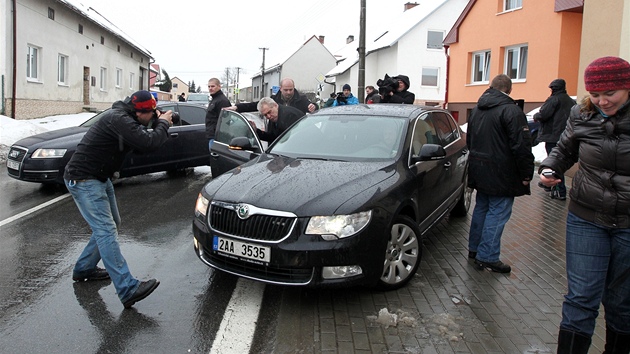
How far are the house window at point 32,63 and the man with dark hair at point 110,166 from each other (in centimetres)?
1767

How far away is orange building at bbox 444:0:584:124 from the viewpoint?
690 inches

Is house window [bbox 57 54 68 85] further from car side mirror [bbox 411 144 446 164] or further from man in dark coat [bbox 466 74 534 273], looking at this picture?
man in dark coat [bbox 466 74 534 273]

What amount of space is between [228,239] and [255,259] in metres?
0.30

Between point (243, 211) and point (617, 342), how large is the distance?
2614 mm

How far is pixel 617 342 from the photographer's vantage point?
9.83 feet

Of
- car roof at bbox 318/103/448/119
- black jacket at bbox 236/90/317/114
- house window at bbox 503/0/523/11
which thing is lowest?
car roof at bbox 318/103/448/119

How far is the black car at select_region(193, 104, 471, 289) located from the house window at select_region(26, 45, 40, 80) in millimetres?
17214

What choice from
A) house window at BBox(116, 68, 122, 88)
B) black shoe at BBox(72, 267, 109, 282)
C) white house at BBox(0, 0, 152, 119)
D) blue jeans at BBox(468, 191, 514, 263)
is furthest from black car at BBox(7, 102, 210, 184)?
house window at BBox(116, 68, 122, 88)

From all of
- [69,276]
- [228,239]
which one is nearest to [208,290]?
[228,239]

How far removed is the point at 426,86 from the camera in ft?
121

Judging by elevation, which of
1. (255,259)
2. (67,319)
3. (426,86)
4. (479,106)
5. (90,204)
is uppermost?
(426,86)

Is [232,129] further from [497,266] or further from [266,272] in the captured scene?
[497,266]

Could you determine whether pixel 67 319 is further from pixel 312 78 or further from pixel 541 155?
pixel 312 78

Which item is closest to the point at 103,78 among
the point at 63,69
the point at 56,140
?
the point at 63,69
